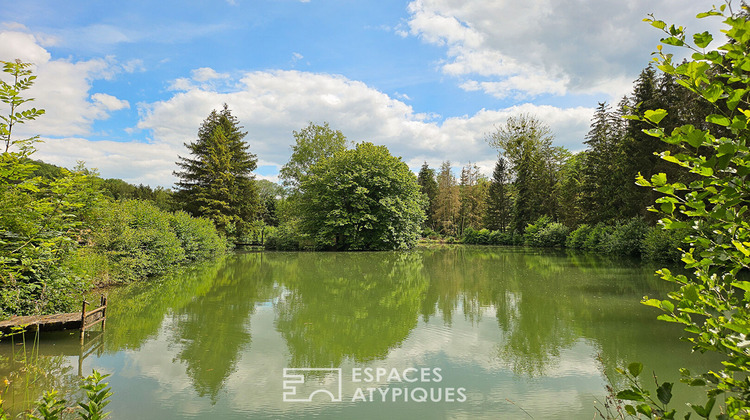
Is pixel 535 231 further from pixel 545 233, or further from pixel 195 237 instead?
pixel 195 237

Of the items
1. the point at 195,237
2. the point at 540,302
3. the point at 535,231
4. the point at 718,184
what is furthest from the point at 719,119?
the point at 535,231

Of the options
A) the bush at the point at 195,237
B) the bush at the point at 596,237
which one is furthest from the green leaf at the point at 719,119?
the bush at the point at 596,237

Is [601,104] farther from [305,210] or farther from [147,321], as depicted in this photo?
[147,321]

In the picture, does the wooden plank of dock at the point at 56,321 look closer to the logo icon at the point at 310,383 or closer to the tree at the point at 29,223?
the tree at the point at 29,223

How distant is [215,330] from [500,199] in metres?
37.3

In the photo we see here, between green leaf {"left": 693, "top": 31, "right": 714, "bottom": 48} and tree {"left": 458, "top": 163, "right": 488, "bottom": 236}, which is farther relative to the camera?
tree {"left": 458, "top": 163, "right": 488, "bottom": 236}

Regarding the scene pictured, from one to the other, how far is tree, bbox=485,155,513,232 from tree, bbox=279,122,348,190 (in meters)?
16.7

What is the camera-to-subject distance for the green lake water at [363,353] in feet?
13.5

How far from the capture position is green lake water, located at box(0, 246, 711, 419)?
4129 mm

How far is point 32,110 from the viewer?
290 cm

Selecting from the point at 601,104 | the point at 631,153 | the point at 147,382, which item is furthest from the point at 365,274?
the point at 601,104

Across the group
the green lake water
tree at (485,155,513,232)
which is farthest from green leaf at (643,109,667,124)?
tree at (485,155,513,232)

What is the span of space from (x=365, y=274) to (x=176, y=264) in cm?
Result: 818

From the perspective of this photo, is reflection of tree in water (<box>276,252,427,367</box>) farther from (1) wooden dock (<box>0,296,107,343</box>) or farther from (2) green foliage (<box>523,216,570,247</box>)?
(2) green foliage (<box>523,216,570,247</box>)
